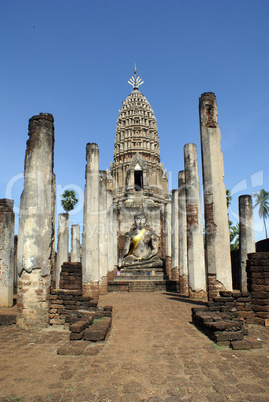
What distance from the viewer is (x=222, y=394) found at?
131 inches

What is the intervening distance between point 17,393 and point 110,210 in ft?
55.5

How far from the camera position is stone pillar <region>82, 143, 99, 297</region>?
12445 mm

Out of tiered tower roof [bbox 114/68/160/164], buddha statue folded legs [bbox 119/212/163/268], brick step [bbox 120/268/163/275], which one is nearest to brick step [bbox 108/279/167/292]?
brick step [bbox 120/268/163/275]

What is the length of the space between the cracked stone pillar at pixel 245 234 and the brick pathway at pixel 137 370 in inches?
331

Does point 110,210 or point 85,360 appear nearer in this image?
point 85,360

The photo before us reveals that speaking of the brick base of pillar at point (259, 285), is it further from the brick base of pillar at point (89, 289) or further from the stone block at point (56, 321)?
the brick base of pillar at point (89, 289)

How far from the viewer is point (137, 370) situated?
409 centimetres

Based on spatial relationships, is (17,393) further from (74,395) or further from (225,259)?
(225,259)

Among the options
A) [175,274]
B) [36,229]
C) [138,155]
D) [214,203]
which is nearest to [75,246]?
[175,274]

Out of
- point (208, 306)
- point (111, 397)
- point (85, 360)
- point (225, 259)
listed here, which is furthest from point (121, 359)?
point (225, 259)

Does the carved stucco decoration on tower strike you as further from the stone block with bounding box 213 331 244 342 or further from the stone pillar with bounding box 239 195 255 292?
the stone block with bounding box 213 331 244 342

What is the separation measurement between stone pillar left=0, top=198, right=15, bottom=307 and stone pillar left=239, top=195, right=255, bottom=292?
934 centimetres

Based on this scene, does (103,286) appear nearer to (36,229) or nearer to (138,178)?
(36,229)

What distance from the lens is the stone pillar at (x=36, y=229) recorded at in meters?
7.02
